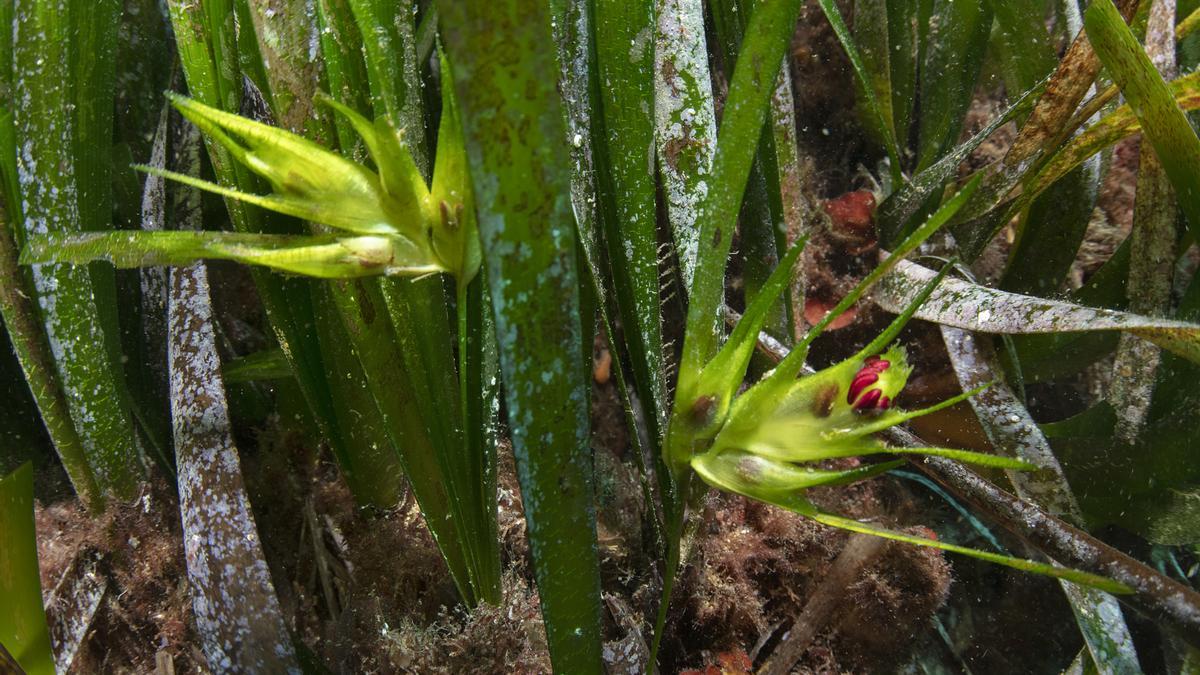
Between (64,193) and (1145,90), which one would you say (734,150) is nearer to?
(1145,90)

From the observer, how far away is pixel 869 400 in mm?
940

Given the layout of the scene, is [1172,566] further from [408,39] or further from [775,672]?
[408,39]

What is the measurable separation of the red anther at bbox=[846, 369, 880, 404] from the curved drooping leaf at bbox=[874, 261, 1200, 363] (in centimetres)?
54

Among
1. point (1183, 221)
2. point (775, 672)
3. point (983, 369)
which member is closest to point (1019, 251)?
point (1183, 221)

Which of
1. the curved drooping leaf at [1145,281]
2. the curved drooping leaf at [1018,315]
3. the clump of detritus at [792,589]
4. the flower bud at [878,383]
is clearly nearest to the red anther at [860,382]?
the flower bud at [878,383]

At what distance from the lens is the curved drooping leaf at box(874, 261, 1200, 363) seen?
1.15 meters

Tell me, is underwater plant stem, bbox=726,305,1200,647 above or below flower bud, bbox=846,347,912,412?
below

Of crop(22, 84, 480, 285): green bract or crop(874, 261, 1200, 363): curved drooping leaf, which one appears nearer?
crop(22, 84, 480, 285): green bract

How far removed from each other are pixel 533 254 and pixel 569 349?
131 mm

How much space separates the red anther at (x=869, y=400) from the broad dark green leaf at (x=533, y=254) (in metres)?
0.40

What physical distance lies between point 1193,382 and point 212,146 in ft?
7.29

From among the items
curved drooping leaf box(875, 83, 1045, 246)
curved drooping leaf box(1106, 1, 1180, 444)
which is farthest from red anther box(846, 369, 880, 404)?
curved drooping leaf box(1106, 1, 1180, 444)

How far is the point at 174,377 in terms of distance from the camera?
134cm

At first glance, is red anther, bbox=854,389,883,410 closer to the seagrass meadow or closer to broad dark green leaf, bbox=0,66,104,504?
the seagrass meadow
